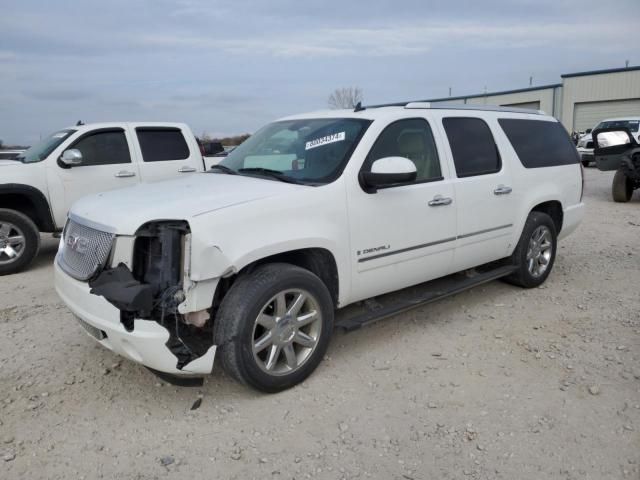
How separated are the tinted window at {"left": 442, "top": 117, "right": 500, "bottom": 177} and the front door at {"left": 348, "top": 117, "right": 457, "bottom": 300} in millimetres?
236

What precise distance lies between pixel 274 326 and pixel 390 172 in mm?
1291

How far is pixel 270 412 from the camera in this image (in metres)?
3.24

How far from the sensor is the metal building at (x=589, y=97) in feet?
106

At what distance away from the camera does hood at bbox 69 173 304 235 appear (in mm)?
3035

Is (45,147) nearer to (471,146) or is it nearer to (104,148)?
(104,148)

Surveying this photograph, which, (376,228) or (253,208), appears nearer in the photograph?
(253,208)

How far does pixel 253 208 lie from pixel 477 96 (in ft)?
138

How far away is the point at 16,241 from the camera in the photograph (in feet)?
21.7

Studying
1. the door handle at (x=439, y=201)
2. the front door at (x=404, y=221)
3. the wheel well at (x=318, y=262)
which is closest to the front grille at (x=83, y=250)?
the wheel well at (x=318, y=262)

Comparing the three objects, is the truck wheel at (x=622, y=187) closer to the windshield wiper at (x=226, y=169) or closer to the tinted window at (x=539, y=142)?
the tinted window at (x=539, y=142)

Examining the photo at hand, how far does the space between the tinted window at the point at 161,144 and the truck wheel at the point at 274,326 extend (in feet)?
16.5

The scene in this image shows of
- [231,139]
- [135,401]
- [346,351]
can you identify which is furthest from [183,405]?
[231,139]

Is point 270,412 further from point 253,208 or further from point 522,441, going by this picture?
point 522,441

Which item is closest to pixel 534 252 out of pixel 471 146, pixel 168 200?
pixel 471 146
